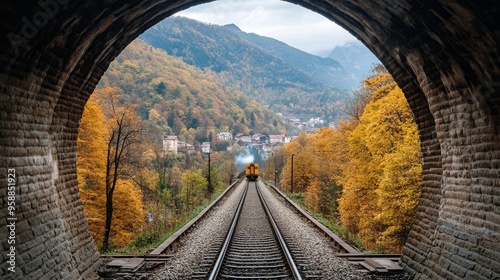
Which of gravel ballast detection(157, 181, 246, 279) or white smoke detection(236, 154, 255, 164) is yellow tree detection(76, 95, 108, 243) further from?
white smoke detection(236, 154, 255, 164)

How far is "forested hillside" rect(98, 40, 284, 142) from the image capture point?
371 feet

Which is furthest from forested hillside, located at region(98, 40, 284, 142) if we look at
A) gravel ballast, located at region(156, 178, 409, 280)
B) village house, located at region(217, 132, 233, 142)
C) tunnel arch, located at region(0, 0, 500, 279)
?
tunnel arch, located at region(0, 0, 500, 279)

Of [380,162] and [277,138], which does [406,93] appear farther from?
[277,138]

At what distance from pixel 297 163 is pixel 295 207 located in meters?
33.2

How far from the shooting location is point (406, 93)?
28.7ft

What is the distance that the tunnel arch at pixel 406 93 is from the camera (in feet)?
18.0

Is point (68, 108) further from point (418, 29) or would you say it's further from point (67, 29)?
point (418, 29)

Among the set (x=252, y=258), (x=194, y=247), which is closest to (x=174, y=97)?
(x=194, y=247)

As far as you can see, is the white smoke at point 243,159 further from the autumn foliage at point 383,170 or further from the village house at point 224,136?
the autumn foliage at point 383,170

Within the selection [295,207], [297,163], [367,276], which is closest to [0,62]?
[367,276]

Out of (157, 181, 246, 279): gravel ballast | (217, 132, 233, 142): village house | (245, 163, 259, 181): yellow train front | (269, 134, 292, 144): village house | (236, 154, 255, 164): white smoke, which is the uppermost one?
(269, 134, 292, 144): village house

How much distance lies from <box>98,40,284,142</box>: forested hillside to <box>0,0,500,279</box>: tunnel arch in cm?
8765

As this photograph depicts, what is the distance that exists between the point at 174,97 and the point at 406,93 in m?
131

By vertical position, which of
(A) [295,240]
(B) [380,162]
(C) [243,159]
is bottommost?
(A) [295,240]
